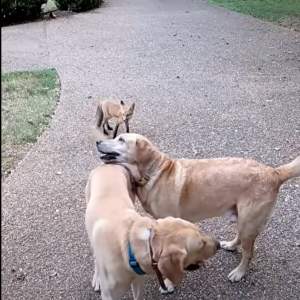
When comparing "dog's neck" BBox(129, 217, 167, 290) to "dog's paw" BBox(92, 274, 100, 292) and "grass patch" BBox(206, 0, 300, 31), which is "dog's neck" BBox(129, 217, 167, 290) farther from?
"grass patch" BBox(206, 0, 300, 31)

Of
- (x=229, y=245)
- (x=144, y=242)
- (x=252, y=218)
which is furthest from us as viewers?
(x=229, y=245)

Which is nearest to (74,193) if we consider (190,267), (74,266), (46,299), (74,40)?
(74,266)

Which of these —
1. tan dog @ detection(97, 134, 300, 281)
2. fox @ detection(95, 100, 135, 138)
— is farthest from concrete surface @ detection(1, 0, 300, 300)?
tan dog @ detection(97, 134, 300, 281)

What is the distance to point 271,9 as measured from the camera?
49.0 ft

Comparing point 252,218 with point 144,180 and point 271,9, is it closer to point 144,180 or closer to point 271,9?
point 144,180

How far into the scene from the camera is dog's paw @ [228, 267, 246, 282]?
131 inches

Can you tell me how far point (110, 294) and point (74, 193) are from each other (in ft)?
6.04

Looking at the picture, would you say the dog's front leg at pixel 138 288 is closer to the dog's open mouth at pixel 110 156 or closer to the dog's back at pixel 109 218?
the dog's back at pixel 109 218

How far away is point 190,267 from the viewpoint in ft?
8.14

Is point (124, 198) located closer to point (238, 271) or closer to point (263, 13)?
point (238, 271)

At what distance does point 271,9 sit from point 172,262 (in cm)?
1406

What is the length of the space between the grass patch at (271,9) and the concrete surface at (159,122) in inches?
29.8

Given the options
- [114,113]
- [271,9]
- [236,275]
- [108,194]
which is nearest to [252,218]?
[236,275]

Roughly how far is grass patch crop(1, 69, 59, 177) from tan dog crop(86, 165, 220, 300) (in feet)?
6.40
